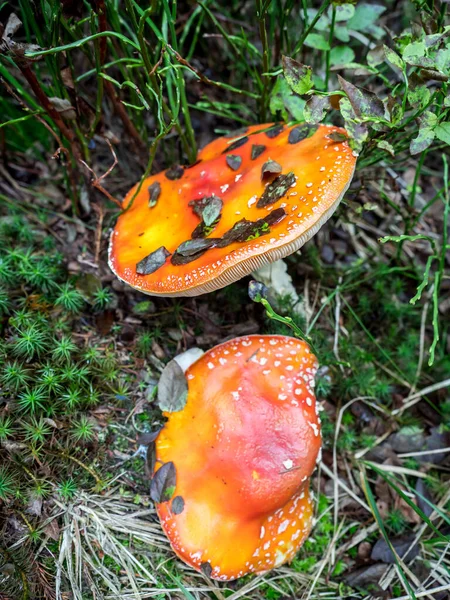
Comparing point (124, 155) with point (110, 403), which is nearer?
point (110, 403)

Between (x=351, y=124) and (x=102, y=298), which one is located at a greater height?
(x=351, y=124)

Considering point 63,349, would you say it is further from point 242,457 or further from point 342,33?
point 342,33

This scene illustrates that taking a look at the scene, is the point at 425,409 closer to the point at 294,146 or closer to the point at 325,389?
the point at 325,389

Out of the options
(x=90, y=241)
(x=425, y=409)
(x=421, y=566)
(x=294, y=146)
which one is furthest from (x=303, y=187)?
(x=421, y=566)

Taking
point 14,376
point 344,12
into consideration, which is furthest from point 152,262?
point 344,12

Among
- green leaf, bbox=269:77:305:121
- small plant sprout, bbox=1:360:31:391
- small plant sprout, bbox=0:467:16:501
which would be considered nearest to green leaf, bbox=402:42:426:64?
green leaf, bbox=269:77:305:121

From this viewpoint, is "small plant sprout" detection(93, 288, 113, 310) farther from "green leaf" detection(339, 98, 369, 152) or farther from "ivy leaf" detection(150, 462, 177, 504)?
"green leaf" detection(339, 98, 369, 152)

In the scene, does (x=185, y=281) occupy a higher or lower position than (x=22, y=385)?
higher

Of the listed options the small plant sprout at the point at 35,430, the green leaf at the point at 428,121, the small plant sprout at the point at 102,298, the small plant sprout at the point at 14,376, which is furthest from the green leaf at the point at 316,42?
the small plant sprout at the point at 35,430
